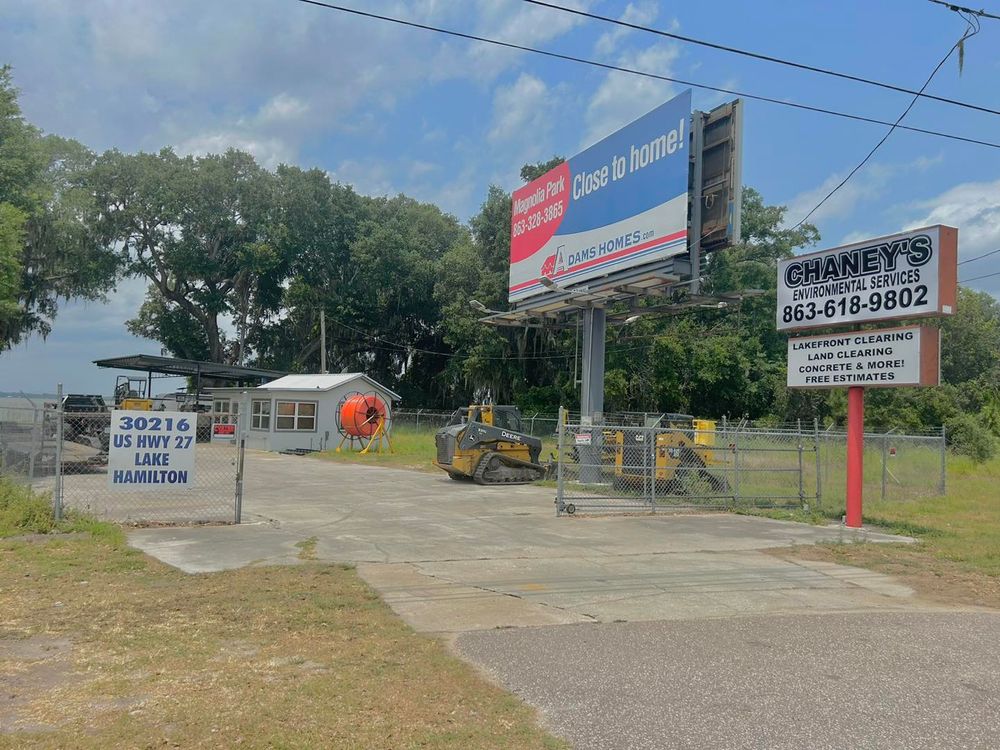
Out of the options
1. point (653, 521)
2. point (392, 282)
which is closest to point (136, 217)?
point (392, 282)

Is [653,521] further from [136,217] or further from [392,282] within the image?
[136,217]

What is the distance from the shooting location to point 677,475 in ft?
57.9

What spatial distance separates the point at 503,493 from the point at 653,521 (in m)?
5.39

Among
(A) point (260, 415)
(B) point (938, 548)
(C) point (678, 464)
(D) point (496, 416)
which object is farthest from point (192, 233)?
(B) point (938, 548)

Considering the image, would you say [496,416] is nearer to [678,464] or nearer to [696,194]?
[678,464]

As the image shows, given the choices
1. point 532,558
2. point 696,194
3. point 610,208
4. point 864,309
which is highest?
point 610,208

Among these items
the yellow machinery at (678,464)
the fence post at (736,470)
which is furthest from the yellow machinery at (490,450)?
the fence post at (736,470)

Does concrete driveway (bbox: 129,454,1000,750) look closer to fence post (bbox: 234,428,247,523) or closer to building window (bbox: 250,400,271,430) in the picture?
fence post (bbox: 234,428,247,523)

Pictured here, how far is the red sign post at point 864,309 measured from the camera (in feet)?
43.2

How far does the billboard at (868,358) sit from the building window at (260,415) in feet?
92.2

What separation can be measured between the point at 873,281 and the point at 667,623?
941 centimetres

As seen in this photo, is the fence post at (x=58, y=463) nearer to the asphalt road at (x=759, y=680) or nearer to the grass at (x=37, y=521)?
the grass at (x=37, y=521)

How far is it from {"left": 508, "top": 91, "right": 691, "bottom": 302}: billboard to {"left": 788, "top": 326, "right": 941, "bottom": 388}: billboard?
4.49 m

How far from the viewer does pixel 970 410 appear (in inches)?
1997
